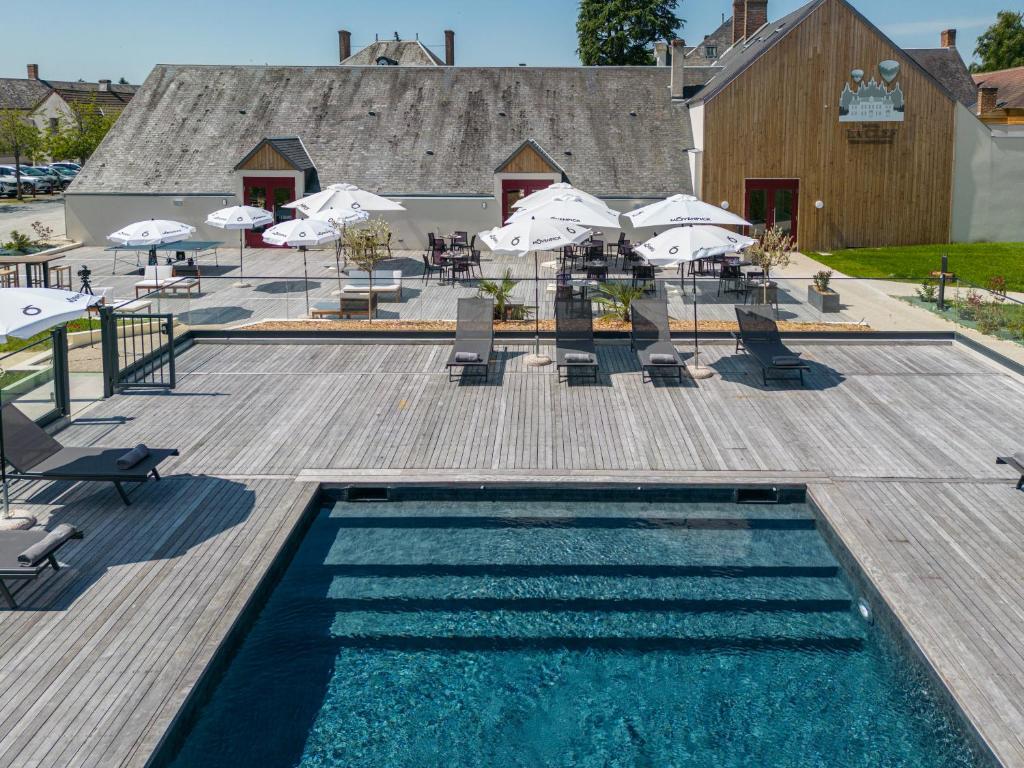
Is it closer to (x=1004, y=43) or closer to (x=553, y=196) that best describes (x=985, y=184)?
(x=553, y=196)

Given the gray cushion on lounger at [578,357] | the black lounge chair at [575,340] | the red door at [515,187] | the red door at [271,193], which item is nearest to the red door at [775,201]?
the red door at [515,187]

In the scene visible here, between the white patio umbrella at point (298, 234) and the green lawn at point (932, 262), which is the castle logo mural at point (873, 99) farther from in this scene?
the white patio umbrella at point (298, 234)

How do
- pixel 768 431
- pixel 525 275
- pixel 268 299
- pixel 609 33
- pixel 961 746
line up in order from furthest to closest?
pixel 609 33 → pixel 525 275 → pixel 268 299 → pixel 768 431 → pixel 961 746

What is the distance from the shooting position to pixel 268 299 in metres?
22.3

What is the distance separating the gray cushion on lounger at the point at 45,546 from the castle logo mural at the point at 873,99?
27.1 metres

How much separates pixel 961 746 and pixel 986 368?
10799mm

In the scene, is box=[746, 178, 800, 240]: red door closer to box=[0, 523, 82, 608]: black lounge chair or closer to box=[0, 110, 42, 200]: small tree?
box=[0, 523, 82, 608]: black lounge chair

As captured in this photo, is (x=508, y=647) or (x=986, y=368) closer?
(x=508, y=647)

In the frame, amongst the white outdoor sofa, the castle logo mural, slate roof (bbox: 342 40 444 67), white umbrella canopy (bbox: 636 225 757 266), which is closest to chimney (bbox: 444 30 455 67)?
slate roof (bbox: 342 40 444 67)

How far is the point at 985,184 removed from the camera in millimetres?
30984

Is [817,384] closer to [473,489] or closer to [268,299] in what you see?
[473,489]

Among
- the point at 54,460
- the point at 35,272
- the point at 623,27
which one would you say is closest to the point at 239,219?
the point at 35,272

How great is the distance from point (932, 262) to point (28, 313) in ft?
79.8

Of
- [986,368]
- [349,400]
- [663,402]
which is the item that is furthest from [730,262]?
[349,400]
